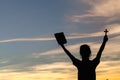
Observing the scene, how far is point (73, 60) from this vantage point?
9195 mm

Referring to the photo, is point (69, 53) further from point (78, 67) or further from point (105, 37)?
point (105, 37)

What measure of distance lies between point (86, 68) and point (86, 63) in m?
0.14

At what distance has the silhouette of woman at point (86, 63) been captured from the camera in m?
8.99

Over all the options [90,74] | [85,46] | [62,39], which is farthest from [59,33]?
[90,74]

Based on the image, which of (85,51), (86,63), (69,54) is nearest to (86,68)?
(86,63)

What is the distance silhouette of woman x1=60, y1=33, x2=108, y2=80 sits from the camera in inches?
354

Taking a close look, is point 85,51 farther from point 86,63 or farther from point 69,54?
point 69,54

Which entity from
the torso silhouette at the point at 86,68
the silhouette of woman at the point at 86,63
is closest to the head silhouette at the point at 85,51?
the silhouette of woman at the point at 86,63

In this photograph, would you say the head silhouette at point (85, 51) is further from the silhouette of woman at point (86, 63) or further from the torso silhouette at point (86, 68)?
the torso silhouette at point (86, 68)

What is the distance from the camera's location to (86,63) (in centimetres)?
909

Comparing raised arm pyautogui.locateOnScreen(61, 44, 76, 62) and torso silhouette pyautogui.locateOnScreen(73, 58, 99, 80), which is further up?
raised arm pyautogui.locateOnScreen(61, 44, 76, 62)

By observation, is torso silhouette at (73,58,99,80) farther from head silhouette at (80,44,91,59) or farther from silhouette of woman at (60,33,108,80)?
head silhouette at (80,44,91,59)

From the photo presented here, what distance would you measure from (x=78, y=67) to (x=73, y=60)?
240 millimetres

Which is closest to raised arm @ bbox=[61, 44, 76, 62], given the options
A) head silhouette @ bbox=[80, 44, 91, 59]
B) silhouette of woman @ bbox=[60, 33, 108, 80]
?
silhouette of woman @ bbox=[60, 33, 108, 80]
